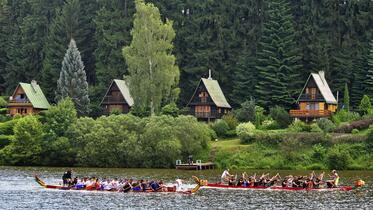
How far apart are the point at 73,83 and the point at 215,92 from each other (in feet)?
69.7

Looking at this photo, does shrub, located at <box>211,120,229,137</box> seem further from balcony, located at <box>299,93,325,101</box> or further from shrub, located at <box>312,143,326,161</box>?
shrub, located at <box>312,143,326,161</box>

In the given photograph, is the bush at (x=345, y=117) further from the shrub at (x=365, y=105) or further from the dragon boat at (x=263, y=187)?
the dragon boat at (x=263, y=187)

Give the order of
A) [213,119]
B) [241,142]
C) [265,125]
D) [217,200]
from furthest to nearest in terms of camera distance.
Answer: [213,119]
[265,125]
[241,142]
[217,200]

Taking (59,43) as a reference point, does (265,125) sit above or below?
below

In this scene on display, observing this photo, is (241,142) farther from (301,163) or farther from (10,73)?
(10,73)

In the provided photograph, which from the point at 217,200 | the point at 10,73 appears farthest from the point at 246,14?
the point at 217,200

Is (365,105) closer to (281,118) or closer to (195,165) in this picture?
(281,118)

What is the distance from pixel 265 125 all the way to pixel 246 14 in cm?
3306

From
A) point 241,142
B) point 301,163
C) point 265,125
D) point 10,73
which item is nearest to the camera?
point 301,163

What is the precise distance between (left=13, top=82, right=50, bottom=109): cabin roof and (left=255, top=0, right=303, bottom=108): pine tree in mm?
33161

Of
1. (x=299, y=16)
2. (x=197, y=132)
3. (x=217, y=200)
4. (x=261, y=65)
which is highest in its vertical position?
(x=299, y=16)

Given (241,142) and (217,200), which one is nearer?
(217,200)

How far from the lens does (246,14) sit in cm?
13338

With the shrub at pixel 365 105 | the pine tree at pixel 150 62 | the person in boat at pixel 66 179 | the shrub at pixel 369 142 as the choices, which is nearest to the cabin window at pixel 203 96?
the pine tree at pixel 150 62
